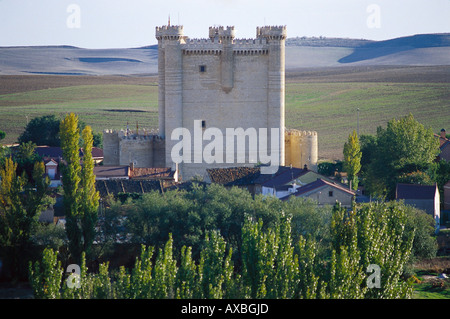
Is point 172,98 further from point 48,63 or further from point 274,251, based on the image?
point 48,63

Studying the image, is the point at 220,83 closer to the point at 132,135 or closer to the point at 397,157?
the point at 132,135

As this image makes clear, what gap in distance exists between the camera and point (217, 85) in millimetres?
50969

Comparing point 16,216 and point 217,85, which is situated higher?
point 217,85

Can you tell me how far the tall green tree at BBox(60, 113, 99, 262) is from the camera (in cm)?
3478

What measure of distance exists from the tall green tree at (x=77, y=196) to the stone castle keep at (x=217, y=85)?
14857mm

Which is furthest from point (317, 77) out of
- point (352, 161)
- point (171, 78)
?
point (171, 78)

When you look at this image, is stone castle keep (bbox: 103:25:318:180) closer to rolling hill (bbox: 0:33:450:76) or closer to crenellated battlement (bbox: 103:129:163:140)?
crenellated battlement (bbox: 103:129:163:140)

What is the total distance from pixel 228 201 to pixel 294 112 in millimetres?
69486

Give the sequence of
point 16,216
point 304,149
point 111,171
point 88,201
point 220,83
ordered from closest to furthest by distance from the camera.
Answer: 1. point 88,201
2. point 16,216
3. point 111,171
4. point 220,83
5. point 304,149

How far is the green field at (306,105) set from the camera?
92.8 m

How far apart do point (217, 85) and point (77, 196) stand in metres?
17.5

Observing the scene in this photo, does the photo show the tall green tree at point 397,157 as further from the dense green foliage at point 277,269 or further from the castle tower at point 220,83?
the dense green foliage at point 277,269

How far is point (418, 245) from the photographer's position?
37.1 m

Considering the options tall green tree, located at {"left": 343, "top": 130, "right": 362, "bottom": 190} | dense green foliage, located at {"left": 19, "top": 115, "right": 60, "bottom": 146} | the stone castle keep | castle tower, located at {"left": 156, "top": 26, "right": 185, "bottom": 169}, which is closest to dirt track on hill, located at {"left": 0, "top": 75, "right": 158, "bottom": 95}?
dense green foliage, located at {"left": 19, "top": 115, "right": 60, "bottom": 146}
